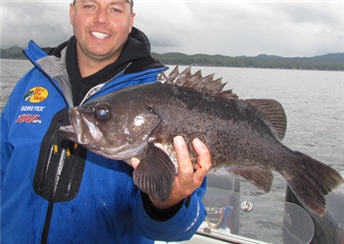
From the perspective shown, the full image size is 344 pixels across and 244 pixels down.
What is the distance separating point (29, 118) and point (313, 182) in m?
2.69

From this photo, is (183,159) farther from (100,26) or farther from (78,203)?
(100,26)

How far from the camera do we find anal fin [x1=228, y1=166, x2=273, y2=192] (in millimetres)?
2457

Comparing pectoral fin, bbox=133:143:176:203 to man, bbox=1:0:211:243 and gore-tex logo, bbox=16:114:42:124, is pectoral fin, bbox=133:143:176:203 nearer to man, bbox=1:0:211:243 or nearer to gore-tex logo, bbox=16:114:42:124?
man, bbox=1:0:211:243

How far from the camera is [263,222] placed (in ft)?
12.2

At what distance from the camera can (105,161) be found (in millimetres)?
2439

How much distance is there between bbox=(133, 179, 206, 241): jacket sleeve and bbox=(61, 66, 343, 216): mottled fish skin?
365 mm

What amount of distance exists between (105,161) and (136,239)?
2.79ft

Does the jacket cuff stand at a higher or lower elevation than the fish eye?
lower

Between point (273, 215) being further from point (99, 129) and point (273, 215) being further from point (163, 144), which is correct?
point (99, 129)

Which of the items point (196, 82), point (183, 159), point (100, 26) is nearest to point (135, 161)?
point (183, 159)

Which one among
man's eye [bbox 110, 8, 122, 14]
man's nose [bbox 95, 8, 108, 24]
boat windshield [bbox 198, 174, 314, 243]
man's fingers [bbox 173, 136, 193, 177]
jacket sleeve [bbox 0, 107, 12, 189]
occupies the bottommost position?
boat windshield [bbox 198, 174, 314, 243]

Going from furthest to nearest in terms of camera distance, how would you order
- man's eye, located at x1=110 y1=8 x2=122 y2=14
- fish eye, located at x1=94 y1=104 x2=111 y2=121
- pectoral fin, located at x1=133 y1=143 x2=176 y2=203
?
man's eye, located at x1=110 y1=8 x2=122 y2=14, fish eye, located at x1=94 y1=104 x2=111 y2=121, pectoral fin, located at x1=133 y1=143 x2=176 y2=203

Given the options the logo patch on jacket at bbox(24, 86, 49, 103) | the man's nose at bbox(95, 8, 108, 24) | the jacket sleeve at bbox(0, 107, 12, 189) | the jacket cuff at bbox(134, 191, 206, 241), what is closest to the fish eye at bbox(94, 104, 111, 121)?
the jacket cuff at bbox(134, 191, 206, 241)

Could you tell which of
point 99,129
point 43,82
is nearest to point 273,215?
point 99,129
